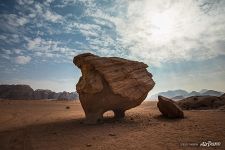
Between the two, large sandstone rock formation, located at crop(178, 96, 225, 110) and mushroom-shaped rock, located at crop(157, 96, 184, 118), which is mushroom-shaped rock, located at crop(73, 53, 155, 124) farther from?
large sandstone rock formation, located at crop(178, 96, 225, 110)

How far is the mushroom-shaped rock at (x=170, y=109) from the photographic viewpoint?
15079mm

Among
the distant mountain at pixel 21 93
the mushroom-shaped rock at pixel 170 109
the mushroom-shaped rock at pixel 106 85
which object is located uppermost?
the distant mountain at pixel 21 93

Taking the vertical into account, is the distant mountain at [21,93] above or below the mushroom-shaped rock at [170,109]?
above

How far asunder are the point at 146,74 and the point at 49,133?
→ 895 centimetres

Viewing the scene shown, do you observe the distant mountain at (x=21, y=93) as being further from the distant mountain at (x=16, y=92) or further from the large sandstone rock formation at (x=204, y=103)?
the large sandstone rock formation at (x=204, y=103)

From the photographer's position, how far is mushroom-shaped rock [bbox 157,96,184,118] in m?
15.1

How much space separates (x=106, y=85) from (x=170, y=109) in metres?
5.14

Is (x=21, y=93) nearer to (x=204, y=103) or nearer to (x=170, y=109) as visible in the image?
(x=204, y=103)

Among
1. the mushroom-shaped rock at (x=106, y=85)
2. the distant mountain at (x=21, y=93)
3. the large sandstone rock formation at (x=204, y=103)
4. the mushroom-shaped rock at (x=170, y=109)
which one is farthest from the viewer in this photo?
the distant mountain at (x=21, y=93)

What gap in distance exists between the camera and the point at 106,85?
49.5ft

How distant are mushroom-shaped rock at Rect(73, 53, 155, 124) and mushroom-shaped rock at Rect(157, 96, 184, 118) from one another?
163 cm

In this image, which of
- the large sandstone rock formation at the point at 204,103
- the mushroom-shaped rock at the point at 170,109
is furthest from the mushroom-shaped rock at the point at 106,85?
the large sandstone rock formation at the point at 204,103

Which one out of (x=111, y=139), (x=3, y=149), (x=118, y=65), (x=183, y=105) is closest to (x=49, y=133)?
(x=3, y=149)

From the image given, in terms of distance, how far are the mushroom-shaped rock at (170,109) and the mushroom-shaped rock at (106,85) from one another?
1.63m
